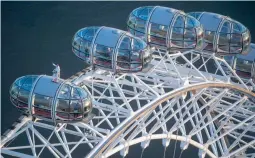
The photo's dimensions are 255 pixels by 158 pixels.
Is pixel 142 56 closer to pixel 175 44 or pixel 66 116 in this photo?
pixel 175 44

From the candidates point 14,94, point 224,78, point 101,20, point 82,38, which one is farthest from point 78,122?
point 101,20

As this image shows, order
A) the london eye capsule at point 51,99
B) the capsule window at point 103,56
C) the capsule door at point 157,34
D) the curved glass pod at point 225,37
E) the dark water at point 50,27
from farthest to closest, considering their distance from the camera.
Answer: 1. the dark water at point 50,27
2. the curved glass pod at point 225,37
3. the capsule door at point 157,34
4. the capsule window at point 103,56
5. the london eye capsule at point 51,99

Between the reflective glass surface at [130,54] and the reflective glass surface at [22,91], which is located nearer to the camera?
the reflective glass surface at [22,91]

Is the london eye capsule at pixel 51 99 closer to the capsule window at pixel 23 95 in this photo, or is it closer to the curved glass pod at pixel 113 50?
the capsule window at pixel 23 95

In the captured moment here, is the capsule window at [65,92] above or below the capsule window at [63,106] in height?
above

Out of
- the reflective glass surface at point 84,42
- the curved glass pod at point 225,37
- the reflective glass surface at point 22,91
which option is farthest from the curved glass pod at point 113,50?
the curved glass pod at point 225,37

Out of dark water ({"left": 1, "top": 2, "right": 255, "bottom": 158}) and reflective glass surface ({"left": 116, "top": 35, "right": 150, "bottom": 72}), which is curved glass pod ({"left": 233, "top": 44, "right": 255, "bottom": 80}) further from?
dark water ({"left": 1, "top": 2, "right": 255, "bottom": 158})
